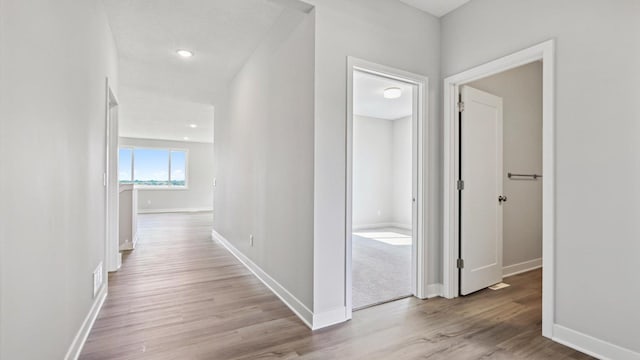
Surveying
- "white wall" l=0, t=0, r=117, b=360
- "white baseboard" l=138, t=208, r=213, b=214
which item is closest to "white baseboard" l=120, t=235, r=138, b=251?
"white wall" l=0, t=0, r=117, b=360

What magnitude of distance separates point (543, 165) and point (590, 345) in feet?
3.89

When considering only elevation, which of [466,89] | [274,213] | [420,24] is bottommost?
[274,213]

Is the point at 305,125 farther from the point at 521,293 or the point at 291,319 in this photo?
the point at 521,293

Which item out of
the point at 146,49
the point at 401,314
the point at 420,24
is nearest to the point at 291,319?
the point at 401,314

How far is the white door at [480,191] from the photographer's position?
2.87 meters

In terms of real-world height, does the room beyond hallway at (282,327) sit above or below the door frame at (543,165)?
below

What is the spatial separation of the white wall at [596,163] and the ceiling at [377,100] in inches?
92.8

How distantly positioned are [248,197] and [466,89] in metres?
2.75

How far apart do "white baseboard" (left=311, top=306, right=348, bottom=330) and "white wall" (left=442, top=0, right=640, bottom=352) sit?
58.9 inches

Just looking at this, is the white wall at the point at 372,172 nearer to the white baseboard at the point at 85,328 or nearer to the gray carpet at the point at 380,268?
the gray carpet at the point at 380,268

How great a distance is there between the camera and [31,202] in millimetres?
1260

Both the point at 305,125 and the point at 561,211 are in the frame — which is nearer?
the point at 561,211

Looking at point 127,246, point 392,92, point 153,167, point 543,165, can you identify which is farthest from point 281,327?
point 153,167

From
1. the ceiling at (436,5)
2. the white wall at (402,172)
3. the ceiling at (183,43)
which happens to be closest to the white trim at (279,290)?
the ceiling at (183,43)
